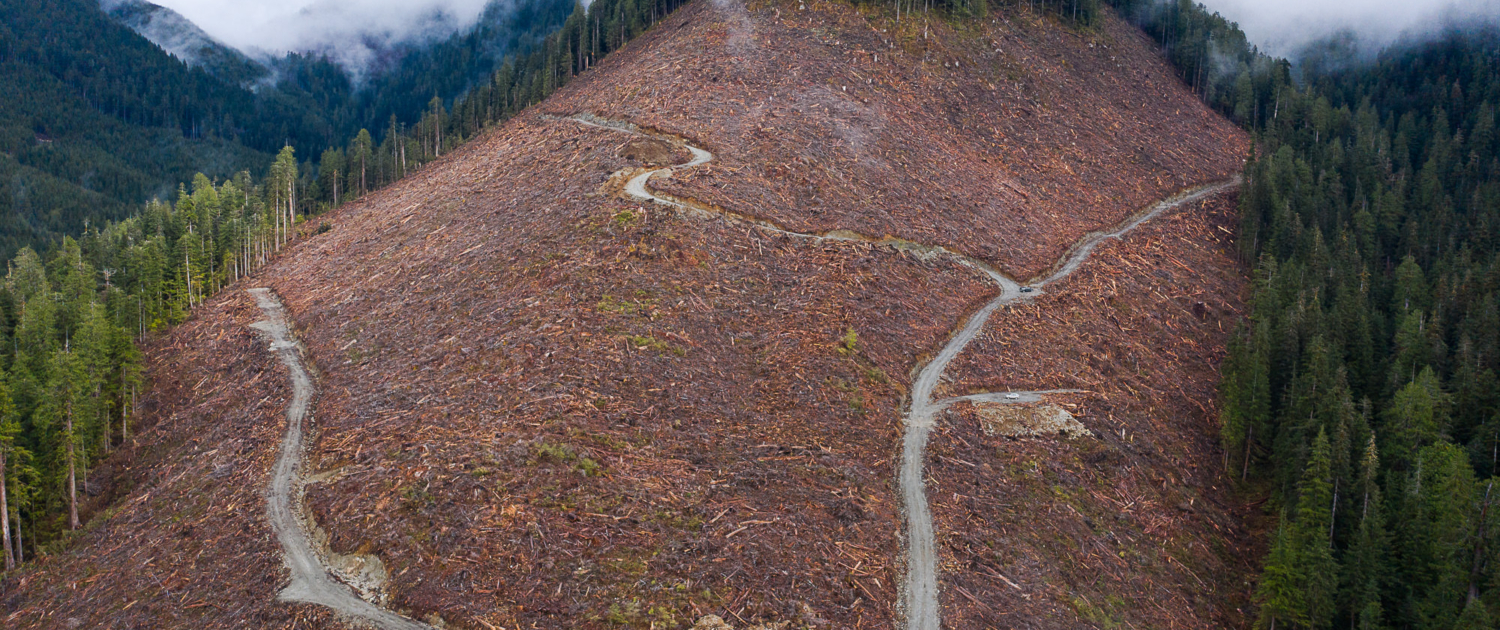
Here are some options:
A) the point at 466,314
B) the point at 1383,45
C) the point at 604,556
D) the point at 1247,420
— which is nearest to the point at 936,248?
the point at 1247,420

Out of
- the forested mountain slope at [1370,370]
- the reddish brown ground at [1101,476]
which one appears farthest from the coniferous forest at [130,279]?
the forested mountain slope at [1370,370]

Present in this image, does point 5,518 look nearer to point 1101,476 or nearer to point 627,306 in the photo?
point 627,306

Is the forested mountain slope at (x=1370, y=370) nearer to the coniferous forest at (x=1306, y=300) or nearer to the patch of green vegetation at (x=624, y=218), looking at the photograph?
the coniferous forest at (x=1306, y=300)

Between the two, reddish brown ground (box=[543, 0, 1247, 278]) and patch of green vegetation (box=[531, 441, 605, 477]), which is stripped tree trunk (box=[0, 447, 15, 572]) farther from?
reddish brown ground (box=[543, 0, 1247, 278])

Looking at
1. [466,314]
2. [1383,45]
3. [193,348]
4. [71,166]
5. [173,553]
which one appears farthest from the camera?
[71,166]

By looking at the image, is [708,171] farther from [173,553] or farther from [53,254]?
[53,254]

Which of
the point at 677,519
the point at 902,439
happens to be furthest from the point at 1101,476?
the point at 677,519

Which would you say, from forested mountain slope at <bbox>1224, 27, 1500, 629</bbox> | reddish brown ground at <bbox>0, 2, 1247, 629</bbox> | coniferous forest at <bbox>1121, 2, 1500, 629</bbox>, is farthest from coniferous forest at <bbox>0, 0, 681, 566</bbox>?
forested mountain slope at <bbox>1224, 27, 1500, 629</bbox>
